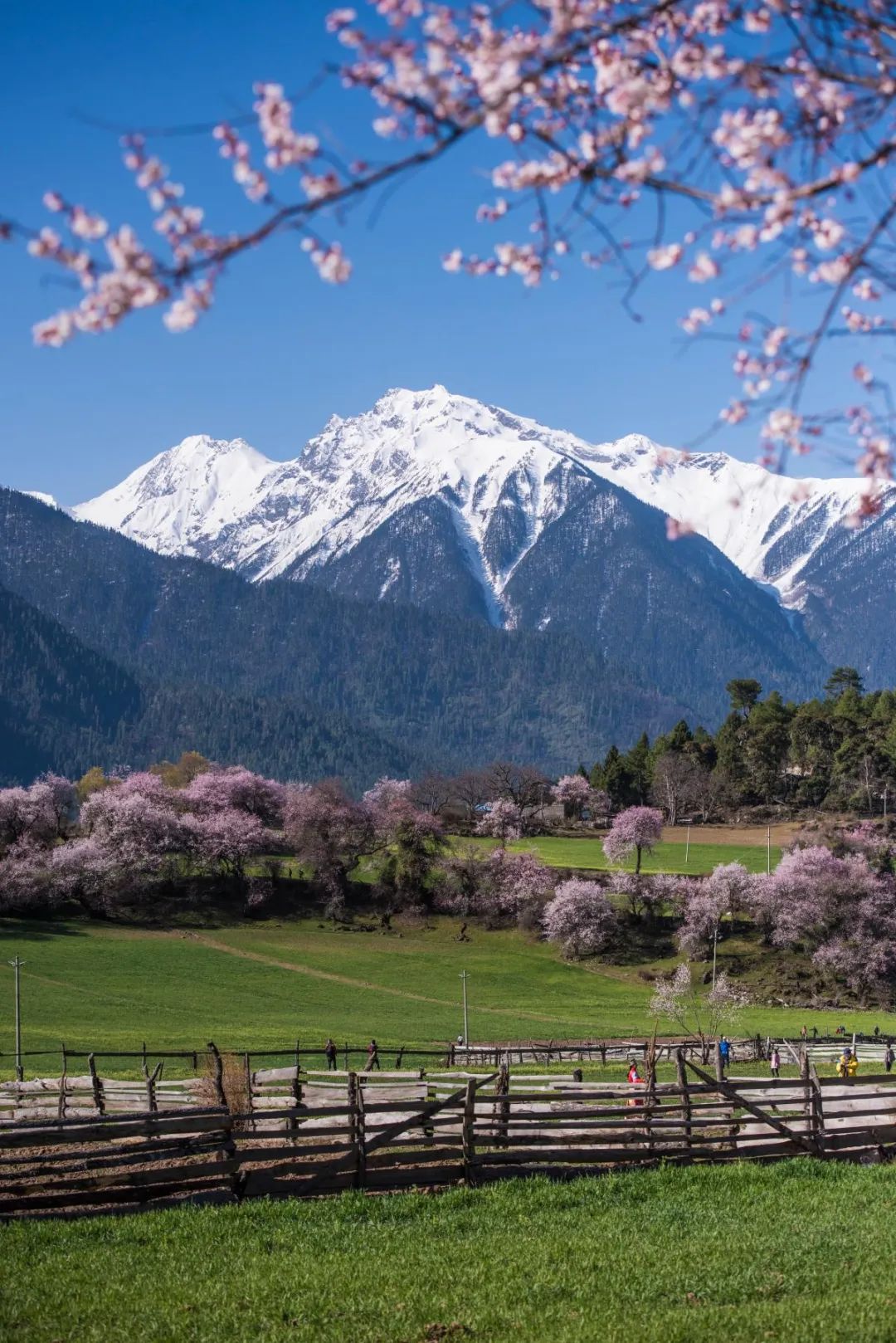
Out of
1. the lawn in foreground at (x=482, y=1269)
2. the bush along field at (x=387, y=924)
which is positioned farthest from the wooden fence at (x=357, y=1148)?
the bush along field at (x=387, y=924)

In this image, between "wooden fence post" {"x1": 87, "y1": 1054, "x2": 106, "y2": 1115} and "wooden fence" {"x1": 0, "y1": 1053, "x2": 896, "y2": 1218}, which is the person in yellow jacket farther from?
"wooden fence post" {"x1": 87, "y1": 1054, "x2": 106, "y2": 1115}

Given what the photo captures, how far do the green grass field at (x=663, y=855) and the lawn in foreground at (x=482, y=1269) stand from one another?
81.8 metres

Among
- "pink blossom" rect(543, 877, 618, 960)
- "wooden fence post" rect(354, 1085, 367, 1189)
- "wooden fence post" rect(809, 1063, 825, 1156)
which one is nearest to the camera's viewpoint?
"wooden fence post" rect(354, 1085, 367, 1189)

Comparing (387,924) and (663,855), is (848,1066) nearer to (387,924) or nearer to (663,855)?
(387,924)

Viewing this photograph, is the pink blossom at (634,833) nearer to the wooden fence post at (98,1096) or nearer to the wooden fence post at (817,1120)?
A: the wooden fence post at (98,1096)

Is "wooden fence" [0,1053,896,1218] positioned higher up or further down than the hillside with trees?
further down

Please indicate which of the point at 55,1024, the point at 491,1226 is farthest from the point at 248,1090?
the point at 55,1024

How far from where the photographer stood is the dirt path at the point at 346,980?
211ft

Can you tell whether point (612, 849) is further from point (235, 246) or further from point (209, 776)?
point (235, 246)

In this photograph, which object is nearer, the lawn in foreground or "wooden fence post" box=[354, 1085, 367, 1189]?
the lawn in foreground

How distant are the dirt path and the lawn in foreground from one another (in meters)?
46.8

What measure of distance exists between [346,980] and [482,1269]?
61933mm

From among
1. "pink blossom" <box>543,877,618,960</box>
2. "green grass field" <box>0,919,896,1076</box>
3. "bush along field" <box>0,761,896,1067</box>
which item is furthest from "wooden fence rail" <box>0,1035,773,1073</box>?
"pink blossom" <box>543,877,618,960</box>

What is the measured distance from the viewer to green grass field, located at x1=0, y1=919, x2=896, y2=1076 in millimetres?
53281
